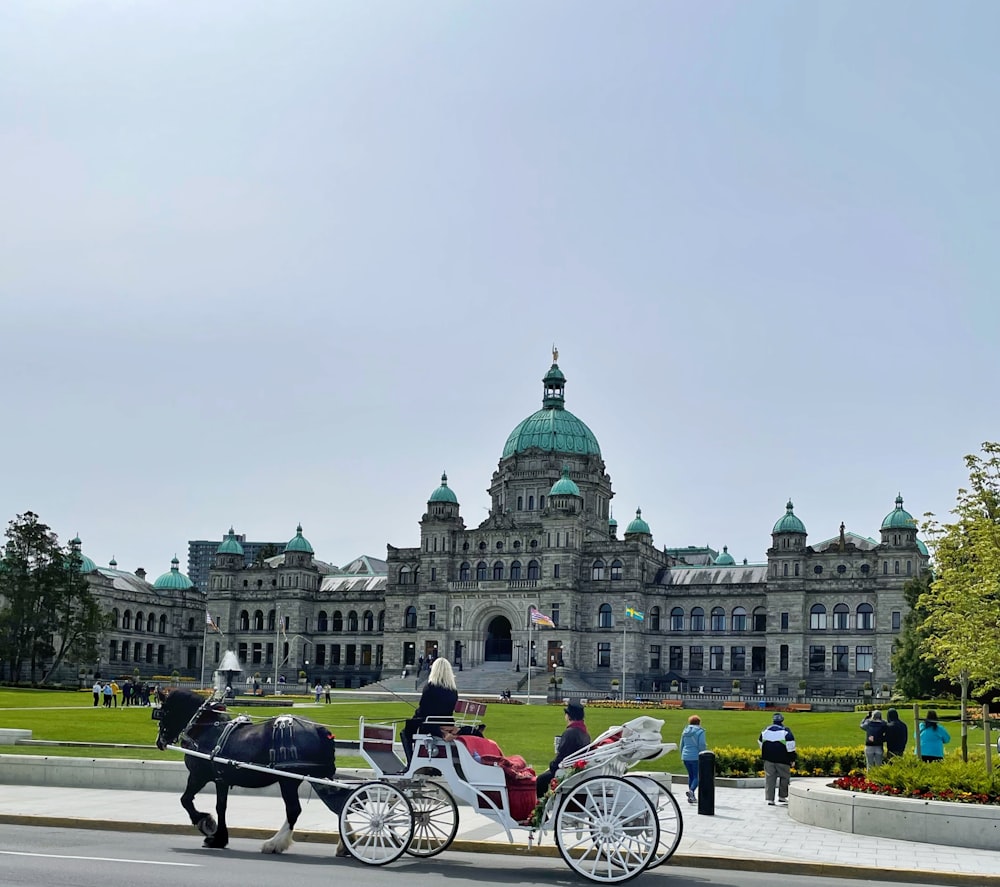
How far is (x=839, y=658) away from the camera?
96.3m

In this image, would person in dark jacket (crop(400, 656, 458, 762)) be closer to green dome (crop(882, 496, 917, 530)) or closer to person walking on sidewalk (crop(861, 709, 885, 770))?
person walking on sidewalk (crop(861, 709, 885, 770))

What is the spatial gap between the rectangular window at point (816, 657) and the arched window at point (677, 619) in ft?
35.2

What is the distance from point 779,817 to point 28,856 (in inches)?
500

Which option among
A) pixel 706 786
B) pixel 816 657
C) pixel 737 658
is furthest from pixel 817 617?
pixel 706 786

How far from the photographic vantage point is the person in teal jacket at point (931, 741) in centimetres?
2342

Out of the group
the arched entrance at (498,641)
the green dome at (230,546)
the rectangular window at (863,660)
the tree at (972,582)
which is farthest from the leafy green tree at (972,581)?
the green dome at (230,546)

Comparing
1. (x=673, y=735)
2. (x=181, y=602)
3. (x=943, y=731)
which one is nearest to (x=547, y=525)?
(x=181, y=602)

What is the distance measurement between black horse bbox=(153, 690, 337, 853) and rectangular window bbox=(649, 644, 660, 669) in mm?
87021

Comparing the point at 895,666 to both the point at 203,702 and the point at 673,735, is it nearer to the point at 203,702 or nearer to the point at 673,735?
the point at 673,735

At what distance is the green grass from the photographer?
32625 mm

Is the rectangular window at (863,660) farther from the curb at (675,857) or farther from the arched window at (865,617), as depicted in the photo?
the curb at (675,857)

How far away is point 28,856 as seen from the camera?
52.6 ft

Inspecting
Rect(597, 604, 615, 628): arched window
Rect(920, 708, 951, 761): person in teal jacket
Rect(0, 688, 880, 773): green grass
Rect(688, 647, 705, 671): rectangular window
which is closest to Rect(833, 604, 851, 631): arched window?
Rect(688, 647, 705, 671): rectangular window

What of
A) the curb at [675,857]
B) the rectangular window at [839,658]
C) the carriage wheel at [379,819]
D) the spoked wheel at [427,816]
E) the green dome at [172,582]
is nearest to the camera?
the curb at [675,857]
